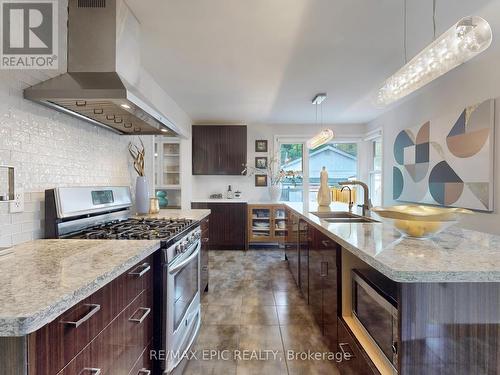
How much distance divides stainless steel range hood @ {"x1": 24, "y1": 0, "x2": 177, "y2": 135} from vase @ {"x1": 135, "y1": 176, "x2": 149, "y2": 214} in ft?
2.55

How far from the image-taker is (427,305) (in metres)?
0.88

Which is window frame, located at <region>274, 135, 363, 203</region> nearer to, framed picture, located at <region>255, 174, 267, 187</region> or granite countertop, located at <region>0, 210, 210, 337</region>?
framed picture, located at <region>255, 174, 267, 187</region>

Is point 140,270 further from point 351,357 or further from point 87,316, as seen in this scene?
point 351,357

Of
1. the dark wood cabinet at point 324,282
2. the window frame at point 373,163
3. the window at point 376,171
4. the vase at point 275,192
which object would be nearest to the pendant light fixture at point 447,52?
the dark wood cabinet at point 324,282

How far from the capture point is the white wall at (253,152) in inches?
202

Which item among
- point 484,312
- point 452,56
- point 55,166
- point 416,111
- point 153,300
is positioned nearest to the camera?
point 484,312

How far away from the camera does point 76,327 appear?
77 cm

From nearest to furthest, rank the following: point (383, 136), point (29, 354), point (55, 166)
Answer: point (29, 354)
point (55, 166)
point (383, 136)

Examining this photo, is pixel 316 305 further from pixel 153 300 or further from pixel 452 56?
pixel 452 56

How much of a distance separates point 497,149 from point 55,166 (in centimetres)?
335

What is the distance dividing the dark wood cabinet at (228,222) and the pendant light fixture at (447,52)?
335 cm

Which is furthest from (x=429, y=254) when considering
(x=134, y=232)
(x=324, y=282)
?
(x=134, y=232)

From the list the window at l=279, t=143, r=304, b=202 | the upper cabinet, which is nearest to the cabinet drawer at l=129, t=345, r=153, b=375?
the upper cabinet

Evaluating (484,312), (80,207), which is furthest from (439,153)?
(80,207)
